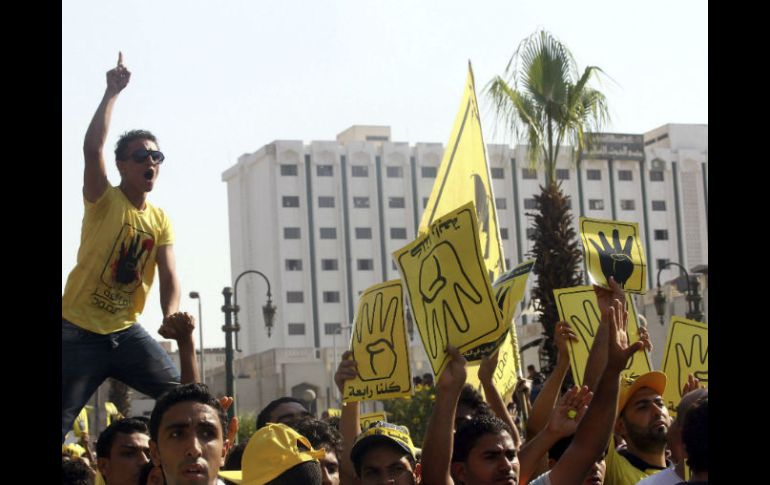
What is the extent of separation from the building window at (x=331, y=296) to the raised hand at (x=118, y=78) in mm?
89930

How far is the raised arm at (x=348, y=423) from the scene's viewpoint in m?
6.17

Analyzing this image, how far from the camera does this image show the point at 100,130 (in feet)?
20.1

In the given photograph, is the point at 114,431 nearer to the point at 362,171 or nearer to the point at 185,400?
the point at 185,400

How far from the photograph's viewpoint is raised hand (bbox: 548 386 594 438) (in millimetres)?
5359

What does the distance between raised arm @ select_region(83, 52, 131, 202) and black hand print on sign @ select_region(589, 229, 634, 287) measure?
2.75 meters

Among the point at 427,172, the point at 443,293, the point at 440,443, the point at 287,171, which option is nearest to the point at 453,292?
the point at 443,293

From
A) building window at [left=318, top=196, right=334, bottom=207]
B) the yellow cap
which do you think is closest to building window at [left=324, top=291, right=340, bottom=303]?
building window at [left=318, top=196, right=334, bottom=207]

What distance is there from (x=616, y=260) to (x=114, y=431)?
2.92 meters

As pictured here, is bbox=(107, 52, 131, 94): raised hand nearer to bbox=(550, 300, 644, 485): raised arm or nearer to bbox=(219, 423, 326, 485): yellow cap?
bbox=(219, 423, 326, 485): yellow cap

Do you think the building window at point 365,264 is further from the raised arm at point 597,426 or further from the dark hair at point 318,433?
the raised arm at point 597,426
